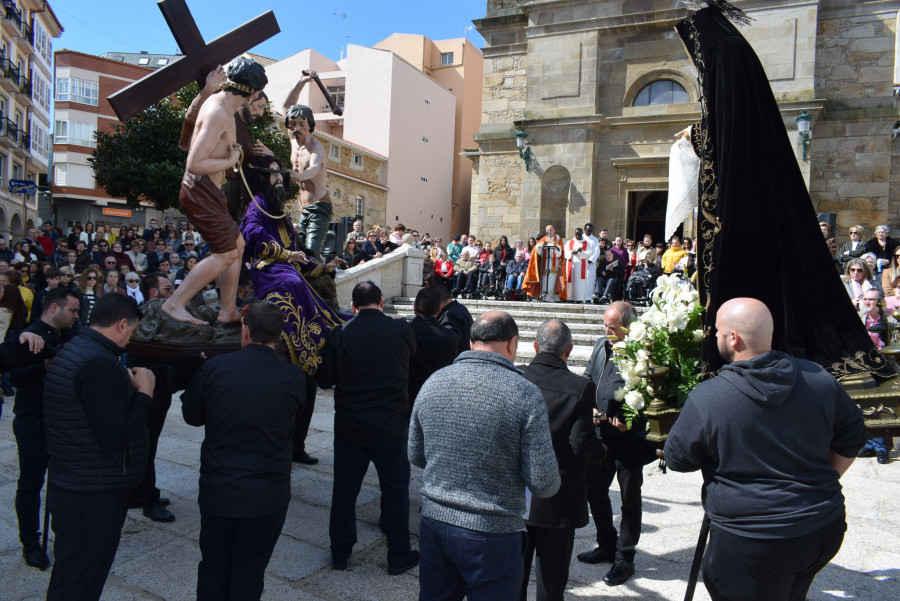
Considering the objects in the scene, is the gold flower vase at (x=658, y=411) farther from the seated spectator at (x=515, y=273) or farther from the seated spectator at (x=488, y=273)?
the seated spectator at (x=488, y=273)

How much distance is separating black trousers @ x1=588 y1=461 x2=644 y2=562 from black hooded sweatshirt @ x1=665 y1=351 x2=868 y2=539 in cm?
153

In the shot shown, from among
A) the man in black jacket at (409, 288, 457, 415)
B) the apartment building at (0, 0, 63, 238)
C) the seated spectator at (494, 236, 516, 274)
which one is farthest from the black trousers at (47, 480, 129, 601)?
the apartment building at (0, 0, 63, 238)

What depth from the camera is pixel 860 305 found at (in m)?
7.66

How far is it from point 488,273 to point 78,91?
38.1 m

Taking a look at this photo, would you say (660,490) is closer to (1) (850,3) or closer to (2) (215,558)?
(2) (215,558)

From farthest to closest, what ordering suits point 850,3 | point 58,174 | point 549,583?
point 58,174 → point 850,3 → point 549,583

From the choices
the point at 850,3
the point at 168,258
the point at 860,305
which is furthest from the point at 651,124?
the point at 168,258

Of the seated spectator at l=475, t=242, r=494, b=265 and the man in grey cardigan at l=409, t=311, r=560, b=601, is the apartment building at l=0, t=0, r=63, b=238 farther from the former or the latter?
the man in grey cardigan at l=409, t=311, r=560, b=601

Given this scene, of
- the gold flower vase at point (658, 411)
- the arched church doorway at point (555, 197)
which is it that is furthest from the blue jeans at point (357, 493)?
the arched church doorway at point (555, 197)

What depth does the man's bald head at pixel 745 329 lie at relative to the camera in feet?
8.46

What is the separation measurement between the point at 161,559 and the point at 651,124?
16.8 metres

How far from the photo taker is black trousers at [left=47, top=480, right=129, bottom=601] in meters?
2.96

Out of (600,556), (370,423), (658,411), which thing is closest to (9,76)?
(370,423)

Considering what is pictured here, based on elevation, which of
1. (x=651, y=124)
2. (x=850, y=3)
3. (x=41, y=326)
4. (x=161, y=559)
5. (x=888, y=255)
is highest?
(x=850, y=3)
